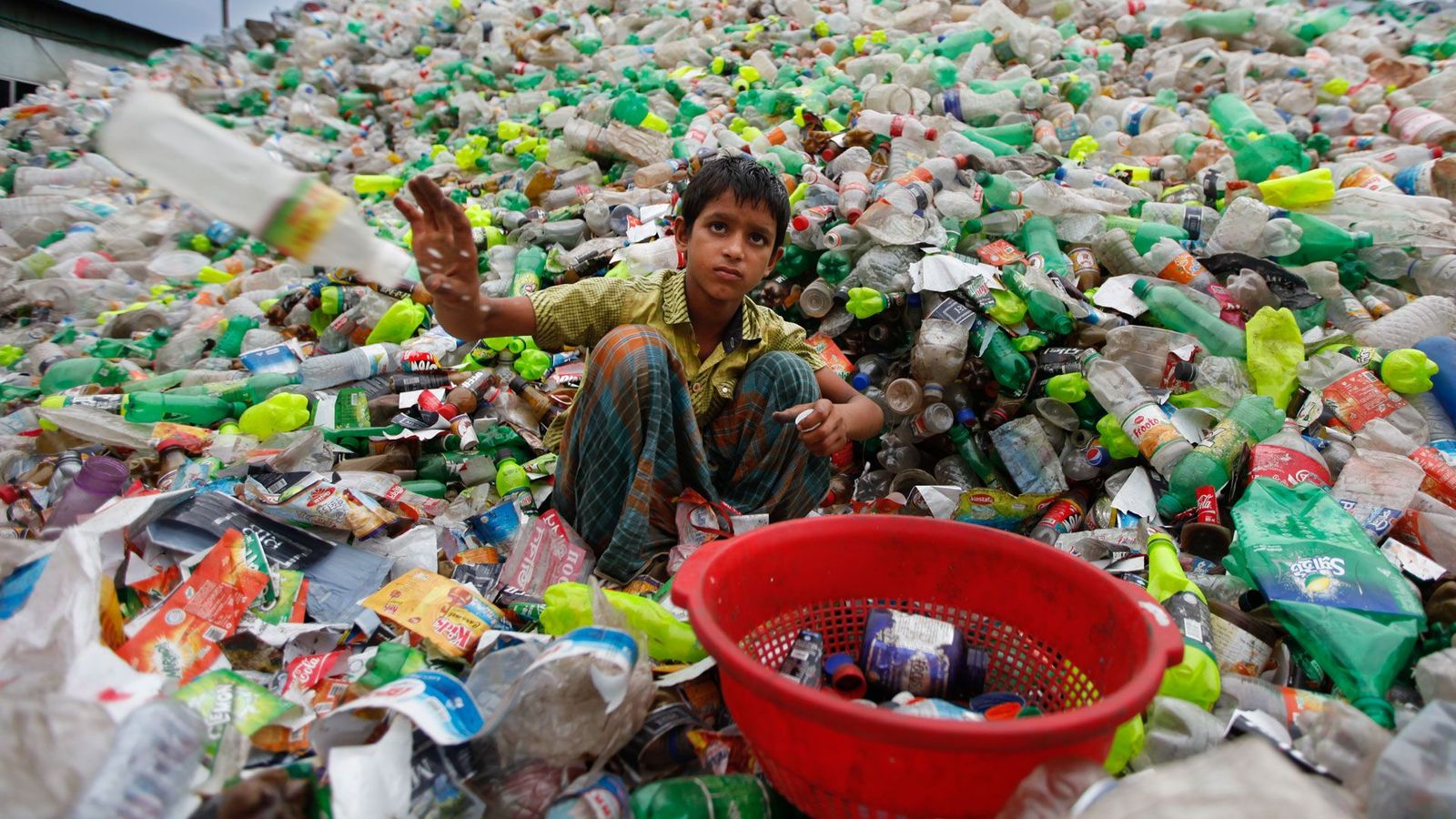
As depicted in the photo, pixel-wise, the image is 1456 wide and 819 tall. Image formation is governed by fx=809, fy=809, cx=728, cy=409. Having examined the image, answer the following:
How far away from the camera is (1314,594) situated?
4.87ft

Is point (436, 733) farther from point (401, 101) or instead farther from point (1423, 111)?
point (401, 101)

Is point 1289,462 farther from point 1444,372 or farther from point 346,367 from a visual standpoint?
point 346,367

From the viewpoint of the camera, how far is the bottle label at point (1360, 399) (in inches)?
85.0

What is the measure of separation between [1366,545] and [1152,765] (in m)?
0.75

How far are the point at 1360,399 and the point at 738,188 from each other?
70.0 inches

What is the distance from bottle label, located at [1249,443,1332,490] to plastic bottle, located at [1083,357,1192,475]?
0.16 meters

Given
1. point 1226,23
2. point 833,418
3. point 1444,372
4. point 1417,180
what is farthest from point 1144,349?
point 1226,23

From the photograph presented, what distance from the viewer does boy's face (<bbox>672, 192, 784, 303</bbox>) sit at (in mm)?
1838

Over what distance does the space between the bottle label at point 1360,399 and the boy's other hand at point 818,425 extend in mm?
1443

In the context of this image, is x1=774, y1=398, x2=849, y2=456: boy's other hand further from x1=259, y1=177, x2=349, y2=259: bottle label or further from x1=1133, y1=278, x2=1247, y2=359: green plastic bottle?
x1=1133, y1=278, x2=1247, y2=359: green plastic bottle

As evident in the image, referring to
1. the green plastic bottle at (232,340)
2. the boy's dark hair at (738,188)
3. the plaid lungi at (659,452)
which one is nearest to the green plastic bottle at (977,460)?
the plaid lungi at (659,452)

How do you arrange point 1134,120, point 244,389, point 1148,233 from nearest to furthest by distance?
point 244,389, point 1148,233, point 1134,120

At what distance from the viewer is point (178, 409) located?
264 cm

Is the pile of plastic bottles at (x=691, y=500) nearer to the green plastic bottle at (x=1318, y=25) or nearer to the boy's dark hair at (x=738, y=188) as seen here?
the green plastic bottle at (x=1318, y=25)
